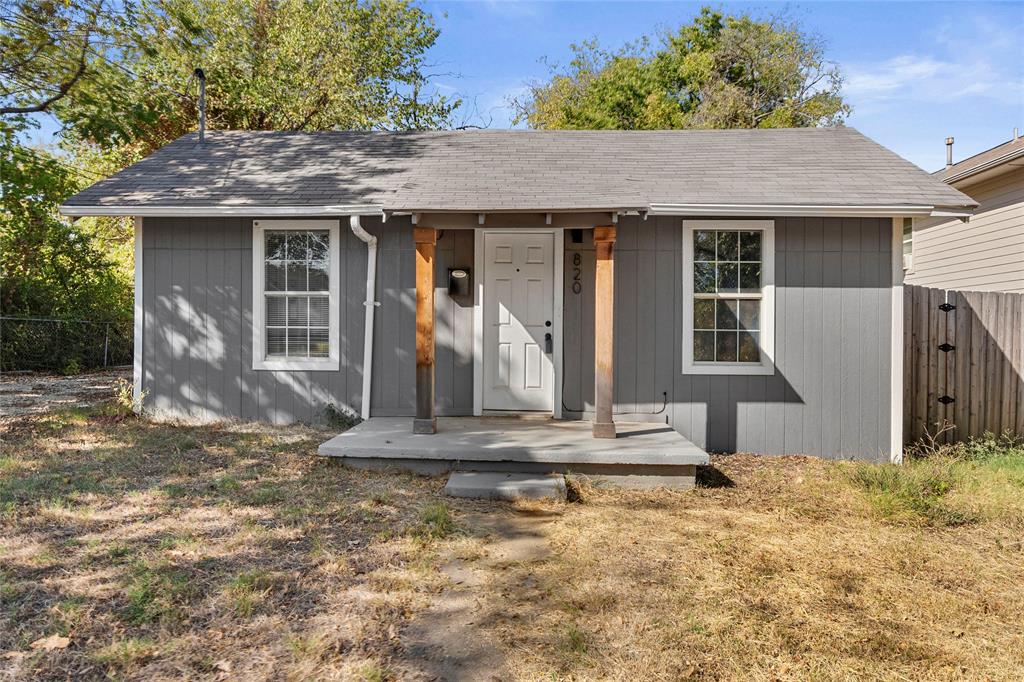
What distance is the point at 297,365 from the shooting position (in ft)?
21.4

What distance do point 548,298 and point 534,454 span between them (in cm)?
210

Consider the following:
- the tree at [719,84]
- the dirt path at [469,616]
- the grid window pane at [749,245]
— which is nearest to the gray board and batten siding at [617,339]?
the grid window pane at [749,245]

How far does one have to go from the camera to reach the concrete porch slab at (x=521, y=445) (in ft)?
15.9

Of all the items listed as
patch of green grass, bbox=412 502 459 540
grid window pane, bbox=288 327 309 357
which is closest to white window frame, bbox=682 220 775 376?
patch of green grass, bbox=412 502 459 540

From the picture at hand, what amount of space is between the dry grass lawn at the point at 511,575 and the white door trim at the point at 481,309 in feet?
5.53

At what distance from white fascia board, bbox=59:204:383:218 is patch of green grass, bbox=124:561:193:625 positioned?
154 inches

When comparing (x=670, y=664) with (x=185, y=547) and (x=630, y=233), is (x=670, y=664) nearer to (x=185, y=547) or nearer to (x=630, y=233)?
(x=185, y=547)

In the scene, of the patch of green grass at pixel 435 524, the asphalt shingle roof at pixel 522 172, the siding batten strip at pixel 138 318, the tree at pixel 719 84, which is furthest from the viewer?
the tree at pixel 719 84

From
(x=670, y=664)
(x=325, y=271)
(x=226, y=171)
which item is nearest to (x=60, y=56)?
(x=226, y=171)

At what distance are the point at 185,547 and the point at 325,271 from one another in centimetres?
380

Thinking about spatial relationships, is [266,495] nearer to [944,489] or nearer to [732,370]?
[732,370]

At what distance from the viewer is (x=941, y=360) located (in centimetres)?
660

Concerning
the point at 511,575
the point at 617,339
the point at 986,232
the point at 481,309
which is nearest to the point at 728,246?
the point at 617,339

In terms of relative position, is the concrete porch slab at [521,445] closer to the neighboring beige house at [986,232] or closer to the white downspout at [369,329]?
the white downspout at [369,329]
